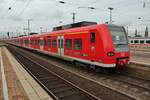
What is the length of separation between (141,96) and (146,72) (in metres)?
4.60

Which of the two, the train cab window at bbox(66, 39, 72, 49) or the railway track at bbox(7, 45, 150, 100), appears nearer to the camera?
the railway track at bbox(7, 45, 150, 100)

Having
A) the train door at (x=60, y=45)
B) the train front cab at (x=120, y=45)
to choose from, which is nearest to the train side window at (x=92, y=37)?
the train front cab at (x=120, y=45)

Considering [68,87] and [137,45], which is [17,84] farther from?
[137,45]

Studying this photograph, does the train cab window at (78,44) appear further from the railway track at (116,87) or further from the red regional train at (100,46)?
the railway track at (116,87)

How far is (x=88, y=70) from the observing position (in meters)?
13.6

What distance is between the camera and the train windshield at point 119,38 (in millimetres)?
11316

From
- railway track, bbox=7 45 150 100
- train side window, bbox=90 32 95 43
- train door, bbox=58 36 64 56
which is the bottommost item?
railway track, bbox=7 45 150 100

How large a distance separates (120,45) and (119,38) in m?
0.47

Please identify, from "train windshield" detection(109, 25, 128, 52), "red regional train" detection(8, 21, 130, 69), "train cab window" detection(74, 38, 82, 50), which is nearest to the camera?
"red regional train" detection(8, 21, 130, 69)

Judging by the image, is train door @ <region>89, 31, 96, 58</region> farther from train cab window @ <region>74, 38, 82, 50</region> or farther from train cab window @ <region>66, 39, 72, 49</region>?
train cab window @ <region>66, 39, 72, 49</region>

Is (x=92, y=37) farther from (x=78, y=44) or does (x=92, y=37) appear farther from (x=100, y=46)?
(x=78, y=44)

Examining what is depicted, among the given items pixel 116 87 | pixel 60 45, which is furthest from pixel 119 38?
pixel 60 45

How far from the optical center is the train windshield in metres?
11.3

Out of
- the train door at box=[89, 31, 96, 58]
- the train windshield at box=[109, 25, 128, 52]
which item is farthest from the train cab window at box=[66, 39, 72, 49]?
the train windshield at box=[109, 25, 128, 52]
